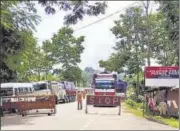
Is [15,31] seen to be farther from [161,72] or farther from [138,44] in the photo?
[138,44]

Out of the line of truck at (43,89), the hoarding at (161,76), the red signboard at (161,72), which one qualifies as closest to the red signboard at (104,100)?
the hoarding at (161,76)

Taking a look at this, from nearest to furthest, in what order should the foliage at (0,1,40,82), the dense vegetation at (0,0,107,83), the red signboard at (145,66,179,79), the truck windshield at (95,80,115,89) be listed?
the dense vegetation at (0,0,107,83) < the foliage at (0,1,40,82) < the red signboard at (145,66,179,79) < the truck windshield at (95,80,115,89)

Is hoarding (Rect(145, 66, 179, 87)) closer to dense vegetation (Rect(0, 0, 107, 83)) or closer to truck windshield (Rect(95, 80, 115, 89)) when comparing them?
dense vegetation (Rect(0, 0, 107, 83))

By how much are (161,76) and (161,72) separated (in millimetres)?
327

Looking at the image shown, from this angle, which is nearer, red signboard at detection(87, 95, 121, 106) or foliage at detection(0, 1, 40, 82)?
foliage at detection(0, 1, 40, 82)

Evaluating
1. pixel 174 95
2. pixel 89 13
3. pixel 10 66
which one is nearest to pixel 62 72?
pixel 174 95

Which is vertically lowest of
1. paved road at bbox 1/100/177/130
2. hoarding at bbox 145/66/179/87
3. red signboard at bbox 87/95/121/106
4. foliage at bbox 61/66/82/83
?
paved road at bbox 1/100/177/130

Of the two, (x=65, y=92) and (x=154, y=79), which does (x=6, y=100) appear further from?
(x=65, y=92)

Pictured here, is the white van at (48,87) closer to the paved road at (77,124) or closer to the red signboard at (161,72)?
the red signboard at (161,72)

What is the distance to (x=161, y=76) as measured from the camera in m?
37.0

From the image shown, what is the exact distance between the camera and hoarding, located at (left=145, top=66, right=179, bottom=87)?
36.8 m

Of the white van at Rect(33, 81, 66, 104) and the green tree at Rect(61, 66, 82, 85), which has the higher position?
the green tree at Rect(61, 66, 82, 85)

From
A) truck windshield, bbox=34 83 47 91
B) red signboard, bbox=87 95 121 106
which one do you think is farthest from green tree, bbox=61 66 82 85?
red signboard, bbox=87 95 121 106

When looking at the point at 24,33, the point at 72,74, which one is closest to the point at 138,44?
the point at 72,74
